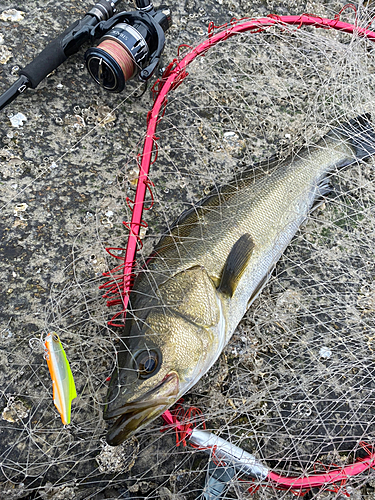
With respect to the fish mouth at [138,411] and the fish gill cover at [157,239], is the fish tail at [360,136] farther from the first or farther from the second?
the fish mouth at [138,411]

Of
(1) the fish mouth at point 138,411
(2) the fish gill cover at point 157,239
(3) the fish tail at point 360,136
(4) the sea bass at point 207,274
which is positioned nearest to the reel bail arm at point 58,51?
(2) the fish gill cover at point 157,239

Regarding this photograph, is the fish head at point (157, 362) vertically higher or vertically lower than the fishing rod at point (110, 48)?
lower

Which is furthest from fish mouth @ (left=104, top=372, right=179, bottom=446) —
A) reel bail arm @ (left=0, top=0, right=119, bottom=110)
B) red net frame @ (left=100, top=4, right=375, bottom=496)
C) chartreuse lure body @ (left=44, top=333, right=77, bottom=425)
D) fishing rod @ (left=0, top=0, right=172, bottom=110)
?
reel bail arm @ (left=0, top=0, right=119, bottom=110)

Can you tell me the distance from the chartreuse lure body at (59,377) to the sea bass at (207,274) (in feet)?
0.87

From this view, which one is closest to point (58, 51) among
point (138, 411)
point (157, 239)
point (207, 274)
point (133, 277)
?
point (157, 239)

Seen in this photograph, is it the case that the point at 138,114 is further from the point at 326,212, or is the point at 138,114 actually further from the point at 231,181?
the point at 326,212

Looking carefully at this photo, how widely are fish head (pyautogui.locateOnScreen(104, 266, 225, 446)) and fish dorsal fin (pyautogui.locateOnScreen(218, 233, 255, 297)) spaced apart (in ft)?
0.58

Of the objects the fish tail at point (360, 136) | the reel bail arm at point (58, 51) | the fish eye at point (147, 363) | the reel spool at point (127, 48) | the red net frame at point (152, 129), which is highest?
the reel bail arm at point (58, 51)

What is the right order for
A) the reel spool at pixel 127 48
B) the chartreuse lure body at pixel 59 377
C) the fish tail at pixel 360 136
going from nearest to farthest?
the chartreuse lure body at pixel 59 377
the reel spool at pixel 127 48
the fish tail at pixel 360 136

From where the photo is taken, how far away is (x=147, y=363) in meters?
1.57

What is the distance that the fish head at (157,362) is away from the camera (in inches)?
59.0

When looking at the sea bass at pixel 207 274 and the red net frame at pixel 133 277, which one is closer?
the sea bass at pixel 207 274

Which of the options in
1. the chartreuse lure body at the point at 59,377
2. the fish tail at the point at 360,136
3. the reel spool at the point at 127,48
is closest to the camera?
the chartreuse lure body at the point at 59,377

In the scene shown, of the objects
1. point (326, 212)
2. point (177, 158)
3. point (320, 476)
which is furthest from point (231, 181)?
point (320, 476)
